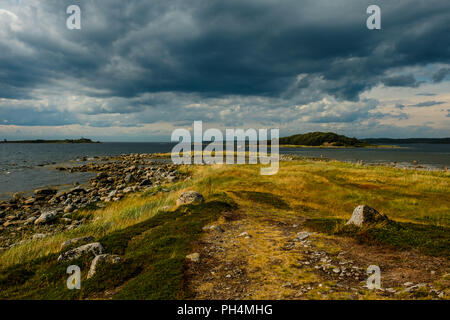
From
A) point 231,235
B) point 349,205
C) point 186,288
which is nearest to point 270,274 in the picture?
point 186,288

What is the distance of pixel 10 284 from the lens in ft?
27.5

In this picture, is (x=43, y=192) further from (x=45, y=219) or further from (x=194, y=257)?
(x=194, y=257)

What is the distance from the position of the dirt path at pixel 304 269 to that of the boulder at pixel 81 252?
438cm

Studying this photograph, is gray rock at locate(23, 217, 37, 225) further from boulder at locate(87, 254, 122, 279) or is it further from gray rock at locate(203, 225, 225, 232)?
gray rock at locate(203, 225, 225, 232)

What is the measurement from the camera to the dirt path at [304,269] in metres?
6.34

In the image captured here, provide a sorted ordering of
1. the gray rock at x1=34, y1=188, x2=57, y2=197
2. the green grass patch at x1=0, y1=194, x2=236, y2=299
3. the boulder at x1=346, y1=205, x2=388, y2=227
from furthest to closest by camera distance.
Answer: the gray rock at x1=34, y1=188, x2=57, y2=197, the boulder at x1=346, y1=205, x2=388, y2=227, the green grass patch at x1=0, y1=194, x2=236, y2=299

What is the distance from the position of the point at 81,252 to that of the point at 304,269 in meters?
9.22

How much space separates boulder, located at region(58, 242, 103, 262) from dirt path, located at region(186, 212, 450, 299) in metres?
4.38

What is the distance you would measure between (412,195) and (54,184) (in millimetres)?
53362

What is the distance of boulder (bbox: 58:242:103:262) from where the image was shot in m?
9.69

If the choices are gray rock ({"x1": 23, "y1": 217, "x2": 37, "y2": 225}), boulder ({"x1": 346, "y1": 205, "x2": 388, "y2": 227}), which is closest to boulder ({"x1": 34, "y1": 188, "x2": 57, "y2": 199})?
gray rock ({"x1": 23, "y1": 217, "x2": 37, "y2": 225})

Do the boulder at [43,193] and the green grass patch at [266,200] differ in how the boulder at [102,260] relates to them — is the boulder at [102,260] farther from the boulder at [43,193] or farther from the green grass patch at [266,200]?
the boulder at [43,193]
